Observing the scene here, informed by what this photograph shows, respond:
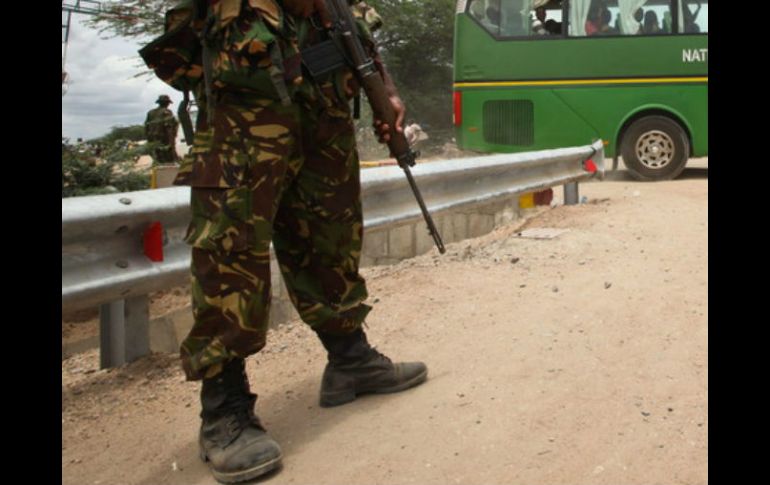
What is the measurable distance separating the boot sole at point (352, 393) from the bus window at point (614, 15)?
8.73 meters

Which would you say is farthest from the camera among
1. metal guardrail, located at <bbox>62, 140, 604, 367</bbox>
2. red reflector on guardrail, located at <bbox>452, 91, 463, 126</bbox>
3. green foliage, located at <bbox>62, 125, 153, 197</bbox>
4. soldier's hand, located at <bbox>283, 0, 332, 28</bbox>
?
red reflector on guardrail, located at <bbox>452, 91, 463, 126</bbox>

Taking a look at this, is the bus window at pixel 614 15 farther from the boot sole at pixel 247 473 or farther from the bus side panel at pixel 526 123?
the boot sole at pixel 247 473

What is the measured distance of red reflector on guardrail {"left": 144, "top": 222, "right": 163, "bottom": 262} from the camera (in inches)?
121

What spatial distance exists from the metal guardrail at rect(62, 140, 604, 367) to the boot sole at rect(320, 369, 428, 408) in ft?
2.56

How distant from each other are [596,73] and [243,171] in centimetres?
938

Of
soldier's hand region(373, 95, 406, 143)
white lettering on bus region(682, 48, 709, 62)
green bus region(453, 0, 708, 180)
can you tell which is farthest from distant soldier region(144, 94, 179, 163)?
soldier's hand region(373, 95, 406, 143)

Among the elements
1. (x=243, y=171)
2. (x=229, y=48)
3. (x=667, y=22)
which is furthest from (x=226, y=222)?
(x=667, y=22)

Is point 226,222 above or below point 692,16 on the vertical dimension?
below

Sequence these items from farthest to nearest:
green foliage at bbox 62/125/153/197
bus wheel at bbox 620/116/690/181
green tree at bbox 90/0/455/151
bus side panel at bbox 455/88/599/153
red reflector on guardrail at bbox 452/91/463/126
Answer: green tree at bbox 90/0/455/151, red reflector on guardrail at bbox 452/91/463/126, bus side panel at bbox 455/88/599/153, bus wheel at bbox 620/116/690/181, green foliage at bbox 62/125/153/197

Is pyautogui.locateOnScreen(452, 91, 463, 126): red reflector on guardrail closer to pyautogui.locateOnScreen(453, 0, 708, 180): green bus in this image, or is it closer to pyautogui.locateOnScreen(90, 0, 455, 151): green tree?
pyautogui.locateOnScreen(453, 0, 708, 180): green bus

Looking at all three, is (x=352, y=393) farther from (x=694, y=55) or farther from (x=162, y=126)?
(x=162, y=126)

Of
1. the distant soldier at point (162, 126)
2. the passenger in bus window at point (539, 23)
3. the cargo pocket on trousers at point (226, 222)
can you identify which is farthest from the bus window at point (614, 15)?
the cargo pocket on trousers at point (226, 222)

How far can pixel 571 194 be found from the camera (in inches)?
297

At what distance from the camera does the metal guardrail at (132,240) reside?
2744mm
